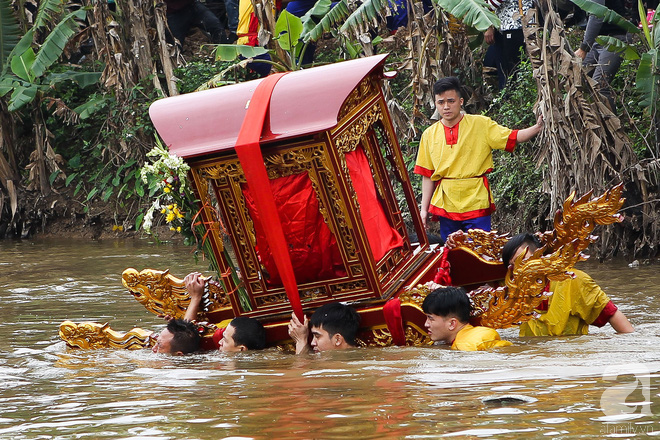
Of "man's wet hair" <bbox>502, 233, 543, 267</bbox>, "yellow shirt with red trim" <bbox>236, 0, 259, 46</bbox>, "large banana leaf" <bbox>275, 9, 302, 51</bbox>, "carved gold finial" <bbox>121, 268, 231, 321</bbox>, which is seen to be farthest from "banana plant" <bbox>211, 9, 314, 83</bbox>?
"man's wet hair" <bbox>502, 233, 543, 267</bbox>

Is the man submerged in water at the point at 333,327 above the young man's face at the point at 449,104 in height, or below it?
below

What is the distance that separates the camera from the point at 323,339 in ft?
19.7

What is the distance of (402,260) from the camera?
6949 millimetres

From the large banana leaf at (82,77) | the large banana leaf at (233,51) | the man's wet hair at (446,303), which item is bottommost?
the man's wet hair at (446,303)

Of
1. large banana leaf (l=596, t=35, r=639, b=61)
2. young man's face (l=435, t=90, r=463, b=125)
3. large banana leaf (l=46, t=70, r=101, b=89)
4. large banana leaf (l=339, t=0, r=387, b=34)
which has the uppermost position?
large banana leaf (l=339, t=0, r=387, b=34)

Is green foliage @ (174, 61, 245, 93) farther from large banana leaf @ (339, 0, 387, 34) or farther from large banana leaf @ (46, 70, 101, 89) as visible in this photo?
large banana leaf @ (339, 0, 387, 34)

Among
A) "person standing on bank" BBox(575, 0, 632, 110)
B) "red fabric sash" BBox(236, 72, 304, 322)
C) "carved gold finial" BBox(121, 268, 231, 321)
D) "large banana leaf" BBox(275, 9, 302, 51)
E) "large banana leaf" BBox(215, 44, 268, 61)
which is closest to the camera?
"red fabric sash" BBox(236, 72, 304, 322)

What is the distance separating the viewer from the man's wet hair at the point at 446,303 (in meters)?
5.89

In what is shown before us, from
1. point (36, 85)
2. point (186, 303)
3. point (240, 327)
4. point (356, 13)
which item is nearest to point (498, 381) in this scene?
point (240, 327)

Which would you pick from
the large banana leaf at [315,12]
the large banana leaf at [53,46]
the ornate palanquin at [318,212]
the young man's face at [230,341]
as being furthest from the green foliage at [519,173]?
the large banana leaf at [53,46]

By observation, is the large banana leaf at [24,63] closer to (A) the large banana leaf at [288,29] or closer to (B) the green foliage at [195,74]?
(B) the green foliage at [195,74]

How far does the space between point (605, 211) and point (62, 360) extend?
3832mm

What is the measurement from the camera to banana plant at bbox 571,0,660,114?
8953mm

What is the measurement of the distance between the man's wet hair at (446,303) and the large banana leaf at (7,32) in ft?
31.6
